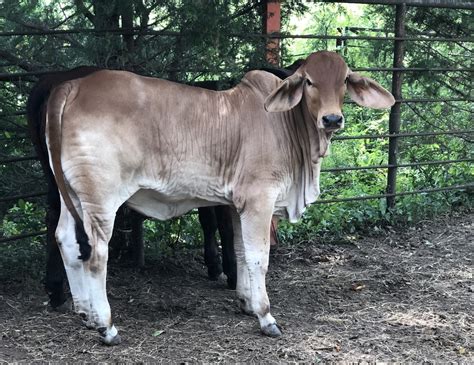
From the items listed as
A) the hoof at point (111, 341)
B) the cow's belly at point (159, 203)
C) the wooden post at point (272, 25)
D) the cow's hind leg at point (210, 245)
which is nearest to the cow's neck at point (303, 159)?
the cow's belly at point (159, 203)

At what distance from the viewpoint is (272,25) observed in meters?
5.46

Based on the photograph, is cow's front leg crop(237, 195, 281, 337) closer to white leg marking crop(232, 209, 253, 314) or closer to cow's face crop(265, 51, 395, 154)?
white leg marking crop(232, 209, 253, 314)

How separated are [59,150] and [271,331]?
1.70m

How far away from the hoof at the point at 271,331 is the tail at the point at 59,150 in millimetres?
1191

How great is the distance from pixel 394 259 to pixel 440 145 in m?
2.76

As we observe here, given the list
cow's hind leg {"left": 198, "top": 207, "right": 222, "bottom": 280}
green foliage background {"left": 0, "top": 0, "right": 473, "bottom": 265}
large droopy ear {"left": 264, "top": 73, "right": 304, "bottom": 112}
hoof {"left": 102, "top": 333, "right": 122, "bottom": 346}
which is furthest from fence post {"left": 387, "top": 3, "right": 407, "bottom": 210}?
hoof {"left": 102, "top": 333, "right": 122, "bottom": 346}

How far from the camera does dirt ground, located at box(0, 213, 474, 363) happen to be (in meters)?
3.84

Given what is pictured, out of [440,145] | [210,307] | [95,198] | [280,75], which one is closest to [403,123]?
[440,145]

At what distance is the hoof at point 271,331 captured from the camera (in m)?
4.05

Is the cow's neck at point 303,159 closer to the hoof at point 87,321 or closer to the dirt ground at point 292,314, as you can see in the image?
the dirt ground at point 292,314

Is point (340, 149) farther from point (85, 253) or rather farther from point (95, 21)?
point (85, 253)

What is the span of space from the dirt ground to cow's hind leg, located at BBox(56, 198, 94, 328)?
0.19 m

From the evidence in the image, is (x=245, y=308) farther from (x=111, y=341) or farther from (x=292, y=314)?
(x=111, y=341)

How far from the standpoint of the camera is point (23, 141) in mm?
4973
